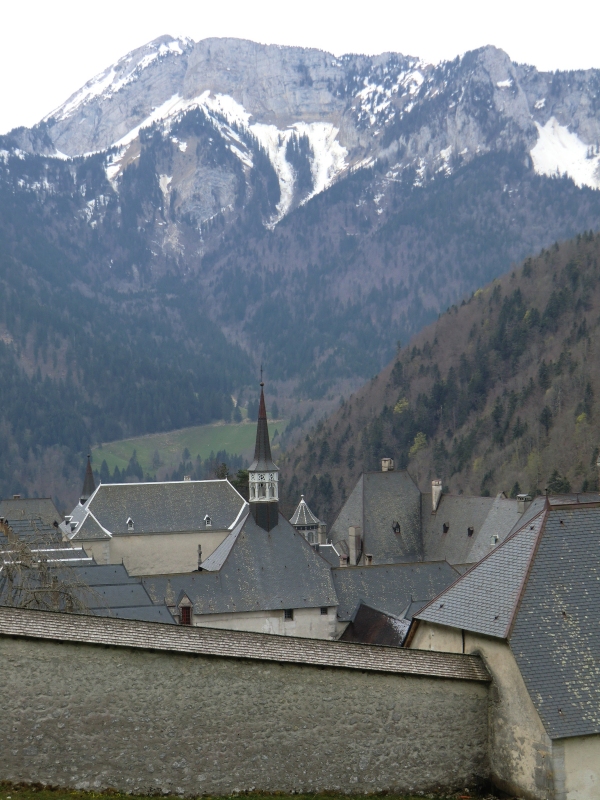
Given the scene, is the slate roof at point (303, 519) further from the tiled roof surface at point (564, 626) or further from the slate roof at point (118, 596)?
the tiled roof surface at point (564, 626)

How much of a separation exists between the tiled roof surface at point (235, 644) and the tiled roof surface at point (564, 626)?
73.8 inches

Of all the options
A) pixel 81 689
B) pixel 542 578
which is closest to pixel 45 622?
pixel 81 689

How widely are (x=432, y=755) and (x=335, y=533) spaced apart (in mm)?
73234

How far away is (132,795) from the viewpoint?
88.6 ft

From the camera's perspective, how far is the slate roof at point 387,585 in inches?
2874

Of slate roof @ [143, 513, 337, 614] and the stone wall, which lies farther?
slate roof @ [143, 513, 337, 614]

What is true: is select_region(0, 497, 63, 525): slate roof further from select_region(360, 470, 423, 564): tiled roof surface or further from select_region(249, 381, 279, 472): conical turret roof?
select_region(249, 381, 279, 472): conical turret roof

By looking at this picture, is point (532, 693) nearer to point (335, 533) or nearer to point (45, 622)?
point (45, 622)

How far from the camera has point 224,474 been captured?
415 feet

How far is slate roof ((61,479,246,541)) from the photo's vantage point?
10050cm

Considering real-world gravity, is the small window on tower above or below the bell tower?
below

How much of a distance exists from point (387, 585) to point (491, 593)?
43912 mm

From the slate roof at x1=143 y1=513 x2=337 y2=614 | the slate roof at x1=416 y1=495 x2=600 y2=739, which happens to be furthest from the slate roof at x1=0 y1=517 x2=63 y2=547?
the slate roof at x1=416 y1=495 x2=600 y2=739

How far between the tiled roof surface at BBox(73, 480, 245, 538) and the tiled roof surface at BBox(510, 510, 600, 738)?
240ft
